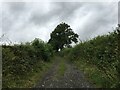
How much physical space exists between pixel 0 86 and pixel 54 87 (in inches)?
99.2

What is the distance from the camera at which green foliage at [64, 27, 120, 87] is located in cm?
1109

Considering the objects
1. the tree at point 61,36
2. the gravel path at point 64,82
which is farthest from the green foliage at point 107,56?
the tree at point 61,36

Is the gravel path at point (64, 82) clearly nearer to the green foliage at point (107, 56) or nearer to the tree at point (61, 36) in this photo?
the green foliage at point (107, 56)

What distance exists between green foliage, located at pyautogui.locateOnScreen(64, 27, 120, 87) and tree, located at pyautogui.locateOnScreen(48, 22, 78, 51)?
2730cm

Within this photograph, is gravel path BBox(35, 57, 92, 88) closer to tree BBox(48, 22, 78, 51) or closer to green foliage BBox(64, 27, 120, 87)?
green foliage BBox(64, 27, 120, 87)

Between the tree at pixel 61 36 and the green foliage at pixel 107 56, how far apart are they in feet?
89.6

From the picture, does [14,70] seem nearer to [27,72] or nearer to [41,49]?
[27,72]

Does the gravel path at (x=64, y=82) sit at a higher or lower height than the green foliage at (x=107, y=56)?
lower

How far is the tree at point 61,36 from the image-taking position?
6471cm

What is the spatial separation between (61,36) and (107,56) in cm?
4448

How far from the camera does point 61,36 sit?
65.1m

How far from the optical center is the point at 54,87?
12.2 metres

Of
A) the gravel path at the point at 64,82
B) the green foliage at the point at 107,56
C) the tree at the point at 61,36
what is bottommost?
the gravel path at the point at 64,82

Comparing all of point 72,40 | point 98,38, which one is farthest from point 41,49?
point 72,40
